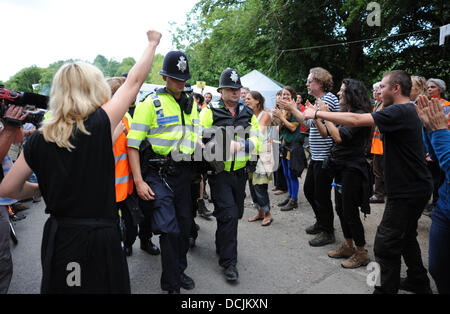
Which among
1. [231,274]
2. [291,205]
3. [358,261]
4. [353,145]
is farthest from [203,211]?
[353,145]

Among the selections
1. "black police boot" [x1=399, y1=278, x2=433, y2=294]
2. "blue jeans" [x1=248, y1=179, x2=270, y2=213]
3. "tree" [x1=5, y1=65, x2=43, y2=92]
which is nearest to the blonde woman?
"black police boot" [x1=399, y1=278, x2=433, y2=294]

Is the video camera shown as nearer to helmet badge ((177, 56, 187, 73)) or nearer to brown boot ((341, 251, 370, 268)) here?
helmet badge ((177, 56, 187, 73))

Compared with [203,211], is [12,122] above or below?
above

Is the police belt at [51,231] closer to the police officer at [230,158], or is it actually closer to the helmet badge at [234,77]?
the police officer at [230,158]

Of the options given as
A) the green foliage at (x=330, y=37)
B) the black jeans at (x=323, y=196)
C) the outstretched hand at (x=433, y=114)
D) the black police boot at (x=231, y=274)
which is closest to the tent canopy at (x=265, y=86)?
the green foliage at (x=330, y=37)

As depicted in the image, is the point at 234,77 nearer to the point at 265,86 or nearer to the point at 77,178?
the point at 77,178

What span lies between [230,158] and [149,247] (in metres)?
1.73

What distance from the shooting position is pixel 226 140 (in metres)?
3.50

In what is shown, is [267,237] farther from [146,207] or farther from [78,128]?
[78,128]

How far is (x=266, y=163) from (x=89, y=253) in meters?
3.74

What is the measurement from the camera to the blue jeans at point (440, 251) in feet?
7.88

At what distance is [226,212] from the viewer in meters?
3.42

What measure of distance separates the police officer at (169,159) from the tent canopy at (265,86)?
833 centimetres

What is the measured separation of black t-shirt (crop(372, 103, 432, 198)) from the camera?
2.64m
